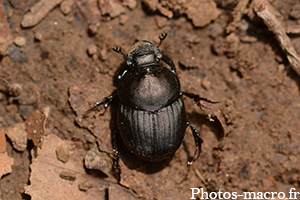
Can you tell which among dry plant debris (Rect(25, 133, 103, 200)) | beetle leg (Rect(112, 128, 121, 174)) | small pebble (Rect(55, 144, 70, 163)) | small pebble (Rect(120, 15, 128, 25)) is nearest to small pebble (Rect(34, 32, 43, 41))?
small pebble (Rect(120, 15, 128, 25))

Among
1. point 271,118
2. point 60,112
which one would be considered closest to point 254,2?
point 271,118

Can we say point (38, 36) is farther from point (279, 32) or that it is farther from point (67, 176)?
point (279, 32)

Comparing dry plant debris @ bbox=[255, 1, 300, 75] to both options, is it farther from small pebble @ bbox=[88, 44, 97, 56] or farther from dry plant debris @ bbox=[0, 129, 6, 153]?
dry plant debris @ bbox=[0, 129, 6, 153]

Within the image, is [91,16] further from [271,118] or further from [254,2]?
[271,118]

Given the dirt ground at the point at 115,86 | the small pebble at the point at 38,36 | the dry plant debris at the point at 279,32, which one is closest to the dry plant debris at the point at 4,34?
the dirt ground at the point at 115,86

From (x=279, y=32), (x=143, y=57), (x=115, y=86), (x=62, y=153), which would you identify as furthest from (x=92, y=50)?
(x=279, y=32)

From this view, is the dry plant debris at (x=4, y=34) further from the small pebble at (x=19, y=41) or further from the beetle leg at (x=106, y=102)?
the beetle leg at (x=106, y=102)
